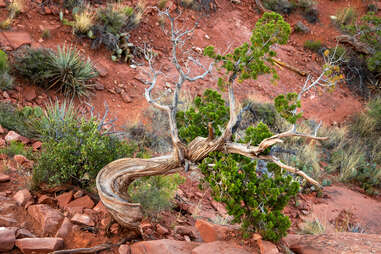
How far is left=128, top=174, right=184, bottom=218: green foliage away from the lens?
3.76 meters

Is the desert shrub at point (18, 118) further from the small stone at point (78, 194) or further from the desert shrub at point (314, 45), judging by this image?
the desert shrub at point (314, 45)

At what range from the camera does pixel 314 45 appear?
11812 mm

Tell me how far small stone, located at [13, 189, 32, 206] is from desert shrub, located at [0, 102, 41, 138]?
182 centimetres

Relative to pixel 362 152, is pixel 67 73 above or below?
above

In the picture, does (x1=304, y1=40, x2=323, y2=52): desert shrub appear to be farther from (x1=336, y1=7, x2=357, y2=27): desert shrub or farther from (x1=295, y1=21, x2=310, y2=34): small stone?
(x1=336, y1=7, x2=357, y2=27): desert shrub

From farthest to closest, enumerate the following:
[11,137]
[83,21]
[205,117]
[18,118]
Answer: [83,21], [18,118], [11,137], [205,117]

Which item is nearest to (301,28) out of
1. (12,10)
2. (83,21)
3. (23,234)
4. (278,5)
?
(278,5)

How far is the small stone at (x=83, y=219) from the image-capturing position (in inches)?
122

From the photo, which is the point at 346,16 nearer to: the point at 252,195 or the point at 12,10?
the point at 12,10

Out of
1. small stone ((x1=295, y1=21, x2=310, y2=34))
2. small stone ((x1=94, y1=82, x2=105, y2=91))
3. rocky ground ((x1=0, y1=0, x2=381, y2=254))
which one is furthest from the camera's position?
small stone ((x1=295, y1=21, x2=310, y2=34))

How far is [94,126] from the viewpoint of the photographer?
3.86m

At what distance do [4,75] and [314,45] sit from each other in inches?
399

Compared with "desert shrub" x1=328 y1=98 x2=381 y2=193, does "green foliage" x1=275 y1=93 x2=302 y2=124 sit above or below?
above

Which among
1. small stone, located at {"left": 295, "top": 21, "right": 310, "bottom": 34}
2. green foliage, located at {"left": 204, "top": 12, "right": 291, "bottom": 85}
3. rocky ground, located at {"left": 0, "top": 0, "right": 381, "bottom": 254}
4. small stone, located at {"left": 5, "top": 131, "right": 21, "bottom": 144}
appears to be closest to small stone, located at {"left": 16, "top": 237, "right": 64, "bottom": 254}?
rocky ground, located at {"left": 0, "top": 0, "right": 381, "bottom": 254}
